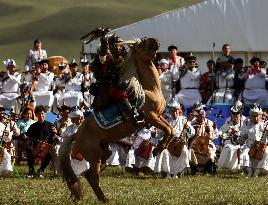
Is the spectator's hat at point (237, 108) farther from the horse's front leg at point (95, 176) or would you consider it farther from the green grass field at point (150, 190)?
the horse's front leg at point (95, 176)

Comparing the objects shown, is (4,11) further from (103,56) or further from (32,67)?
(103,56)

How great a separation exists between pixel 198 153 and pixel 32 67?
6917mm

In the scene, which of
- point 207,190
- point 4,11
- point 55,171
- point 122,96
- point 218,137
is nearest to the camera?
point 122,96

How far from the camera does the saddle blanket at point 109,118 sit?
12.0m

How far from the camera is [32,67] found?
78.0 feet

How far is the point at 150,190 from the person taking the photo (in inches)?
555

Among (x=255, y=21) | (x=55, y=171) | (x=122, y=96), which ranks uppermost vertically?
(x=255, y=21)

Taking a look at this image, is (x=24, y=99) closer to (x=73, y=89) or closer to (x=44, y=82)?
(x=44, y=82)

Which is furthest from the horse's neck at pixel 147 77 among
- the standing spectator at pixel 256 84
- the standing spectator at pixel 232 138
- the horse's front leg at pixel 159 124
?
the standing spectator at pixel 256 84

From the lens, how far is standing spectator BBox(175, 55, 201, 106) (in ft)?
71.4

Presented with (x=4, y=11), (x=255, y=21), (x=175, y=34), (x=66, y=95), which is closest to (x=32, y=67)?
(x=66, y=95)

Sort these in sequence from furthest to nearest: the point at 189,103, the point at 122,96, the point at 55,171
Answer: the point at 189,103, the point at 55,171, the point at 122,96

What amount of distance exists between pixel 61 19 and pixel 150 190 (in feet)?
224

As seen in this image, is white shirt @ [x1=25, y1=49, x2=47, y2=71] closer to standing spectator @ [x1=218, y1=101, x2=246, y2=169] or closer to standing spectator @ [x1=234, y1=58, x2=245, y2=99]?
standing spectator @ [x1=234, y1=58, x2=245, y2=99]
